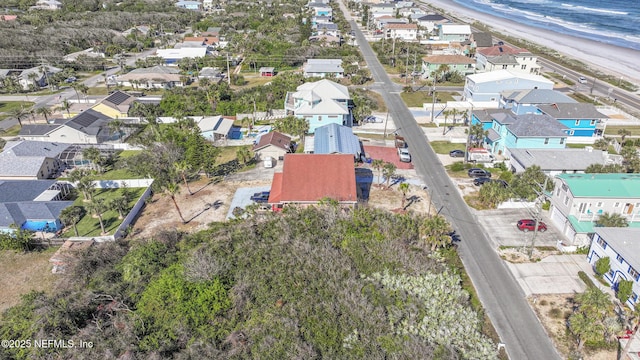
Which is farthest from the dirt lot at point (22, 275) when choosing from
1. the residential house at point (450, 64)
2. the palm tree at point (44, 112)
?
the residential house at point (450, 64)

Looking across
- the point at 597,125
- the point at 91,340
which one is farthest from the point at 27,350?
the point at 597,125

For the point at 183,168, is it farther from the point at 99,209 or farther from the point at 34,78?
the point at 34,78

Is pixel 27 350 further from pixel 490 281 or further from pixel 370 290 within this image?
pixel 490 281

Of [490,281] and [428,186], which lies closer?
[490,281]

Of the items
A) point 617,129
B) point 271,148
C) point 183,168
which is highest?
point 183,168

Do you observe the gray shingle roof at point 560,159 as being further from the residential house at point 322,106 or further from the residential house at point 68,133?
the residential house at point 68,133

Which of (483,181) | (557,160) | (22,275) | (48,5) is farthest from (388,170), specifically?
(48,5)

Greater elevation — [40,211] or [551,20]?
[551,20]
